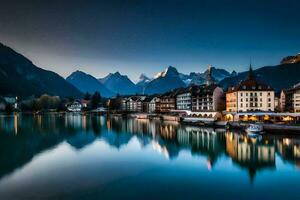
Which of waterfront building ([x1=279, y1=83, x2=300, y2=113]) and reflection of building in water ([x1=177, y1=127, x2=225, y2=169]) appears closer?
reflection of building in water ([x1=177, y1=127, x2=225, y2=169])

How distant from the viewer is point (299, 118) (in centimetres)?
6125

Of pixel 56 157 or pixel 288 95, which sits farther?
pixel 288 95

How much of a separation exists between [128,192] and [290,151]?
25.0 m

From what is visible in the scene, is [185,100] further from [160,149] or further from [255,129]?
[160,149]

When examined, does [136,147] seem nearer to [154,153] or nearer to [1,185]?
[154,153]

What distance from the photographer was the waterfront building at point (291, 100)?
79.4 meters

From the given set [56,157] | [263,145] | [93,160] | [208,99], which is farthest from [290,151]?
[208,99]

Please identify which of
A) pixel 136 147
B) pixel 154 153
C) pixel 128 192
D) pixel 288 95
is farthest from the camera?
pixel 288 95

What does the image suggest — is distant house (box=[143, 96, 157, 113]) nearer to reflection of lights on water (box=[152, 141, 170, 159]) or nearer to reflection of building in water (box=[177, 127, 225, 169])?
reflection of building in water (box=[177, 127, 225, 169])

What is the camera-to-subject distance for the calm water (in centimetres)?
2155

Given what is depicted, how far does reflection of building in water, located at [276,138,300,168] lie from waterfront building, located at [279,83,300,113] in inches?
1299

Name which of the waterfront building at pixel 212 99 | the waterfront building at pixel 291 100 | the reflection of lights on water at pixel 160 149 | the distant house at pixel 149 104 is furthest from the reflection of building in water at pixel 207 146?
the distant house at pixel 149 104

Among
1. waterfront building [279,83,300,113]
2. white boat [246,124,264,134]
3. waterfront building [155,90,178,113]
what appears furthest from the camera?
waterfront building [155,90,178,113]

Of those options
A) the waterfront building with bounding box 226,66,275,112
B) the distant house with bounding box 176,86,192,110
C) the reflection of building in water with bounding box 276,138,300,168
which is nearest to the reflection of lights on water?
the reflection of building in water with bounding box 276,138,300,168
